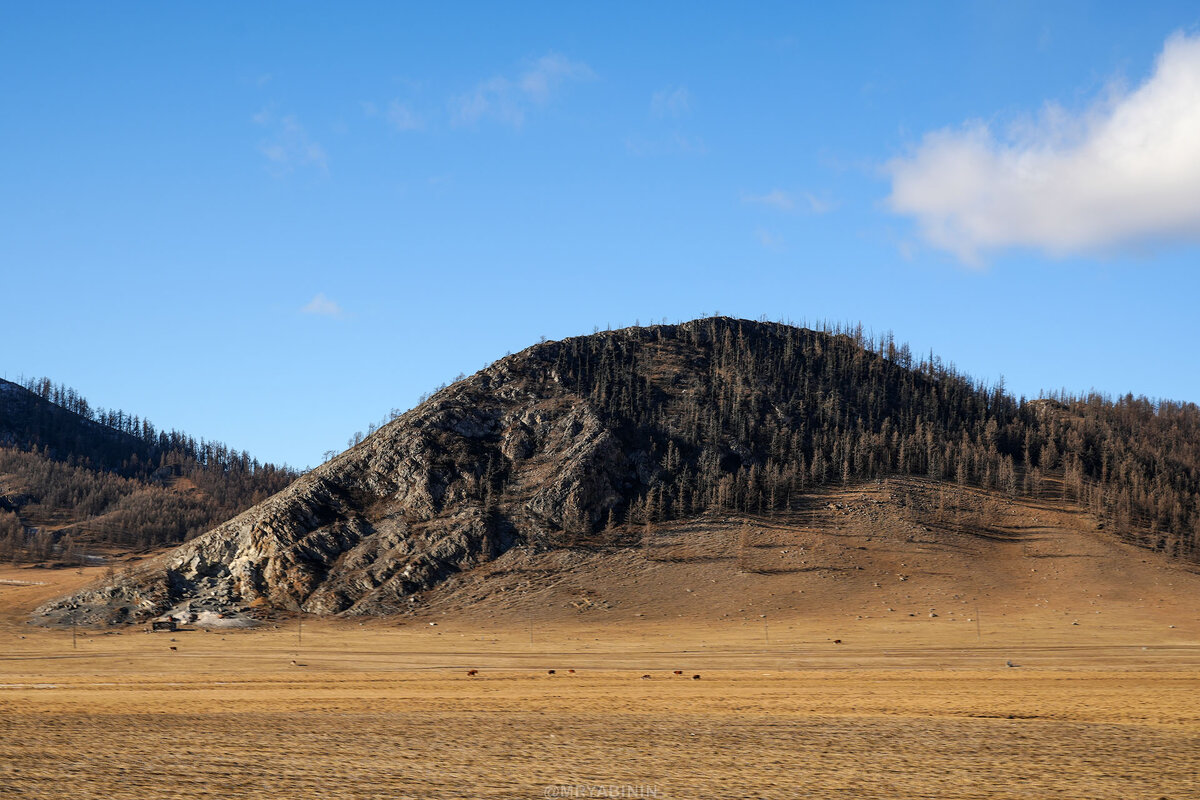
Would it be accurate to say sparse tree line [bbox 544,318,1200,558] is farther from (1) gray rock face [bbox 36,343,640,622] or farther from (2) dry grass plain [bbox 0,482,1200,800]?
(2) dry grass plain [bbox 0,482,1200,800]

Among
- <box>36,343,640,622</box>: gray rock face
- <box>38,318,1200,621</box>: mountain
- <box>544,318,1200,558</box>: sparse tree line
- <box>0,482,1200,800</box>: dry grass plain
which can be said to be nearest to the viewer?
<box>0,482,1200,800</box>: dry grass plain

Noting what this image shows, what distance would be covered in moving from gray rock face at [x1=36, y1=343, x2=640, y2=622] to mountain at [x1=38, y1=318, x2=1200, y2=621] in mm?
235

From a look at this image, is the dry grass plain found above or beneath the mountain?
beneath

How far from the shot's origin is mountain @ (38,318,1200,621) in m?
95.8

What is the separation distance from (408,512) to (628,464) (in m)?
26.9

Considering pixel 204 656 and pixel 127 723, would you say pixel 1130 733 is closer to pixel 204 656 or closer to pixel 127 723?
pixel 127 723

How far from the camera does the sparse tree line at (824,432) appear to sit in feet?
361

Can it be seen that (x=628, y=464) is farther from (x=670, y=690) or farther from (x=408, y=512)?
(x=670, y=690)

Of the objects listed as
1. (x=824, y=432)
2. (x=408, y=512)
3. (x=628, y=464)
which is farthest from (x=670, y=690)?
(x=824, y=432)

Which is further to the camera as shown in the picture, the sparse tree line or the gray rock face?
the sparse tree line

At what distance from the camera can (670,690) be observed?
4316 cm

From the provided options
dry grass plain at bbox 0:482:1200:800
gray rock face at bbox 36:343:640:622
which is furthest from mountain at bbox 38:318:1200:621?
dry grass plain at bbox 0:482:1200:800

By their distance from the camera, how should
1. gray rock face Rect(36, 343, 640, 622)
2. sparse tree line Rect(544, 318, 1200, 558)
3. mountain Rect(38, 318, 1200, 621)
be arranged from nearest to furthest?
gray rock face Rect(36, 343, 640, 622) < mountain Rect(38, 318, 1200, 621) < sparse tree line Rect(544, 318, 1200, 558)

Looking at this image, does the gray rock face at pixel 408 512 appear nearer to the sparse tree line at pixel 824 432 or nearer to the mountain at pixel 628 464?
the mountain at pixel 628 464
